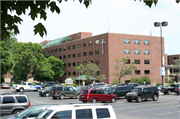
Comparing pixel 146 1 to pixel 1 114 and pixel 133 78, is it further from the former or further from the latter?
pixel 133 78

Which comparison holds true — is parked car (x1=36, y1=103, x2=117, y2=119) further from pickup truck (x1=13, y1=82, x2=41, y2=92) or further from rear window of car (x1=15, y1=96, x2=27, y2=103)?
pickup truck (x1=13, y1=82, x2=41, y2=92)

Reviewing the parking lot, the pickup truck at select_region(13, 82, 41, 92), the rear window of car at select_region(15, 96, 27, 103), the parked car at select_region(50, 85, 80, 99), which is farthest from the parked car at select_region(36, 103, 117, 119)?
the pickup truck at select_region(13, 82, 41, 92)

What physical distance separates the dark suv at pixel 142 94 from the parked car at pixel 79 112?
18.2m

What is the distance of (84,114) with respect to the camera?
25.1 feet

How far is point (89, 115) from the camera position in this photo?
25.2ft

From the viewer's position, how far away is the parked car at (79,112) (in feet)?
23.9

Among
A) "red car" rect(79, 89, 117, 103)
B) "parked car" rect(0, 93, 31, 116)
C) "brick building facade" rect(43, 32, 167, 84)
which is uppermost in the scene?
"brick building facade" rect(43, 32, 167, 84)

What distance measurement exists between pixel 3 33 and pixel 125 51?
63771mm

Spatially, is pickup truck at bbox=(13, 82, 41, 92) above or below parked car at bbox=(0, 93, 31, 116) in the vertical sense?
below

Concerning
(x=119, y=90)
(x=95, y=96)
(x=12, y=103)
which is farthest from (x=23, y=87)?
(x=12, y=103)

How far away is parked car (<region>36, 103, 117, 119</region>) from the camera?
287 inches

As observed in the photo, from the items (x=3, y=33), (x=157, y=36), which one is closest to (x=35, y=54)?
(x=157, y=36)

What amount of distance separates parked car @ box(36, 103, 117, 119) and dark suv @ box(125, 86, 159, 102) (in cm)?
1825

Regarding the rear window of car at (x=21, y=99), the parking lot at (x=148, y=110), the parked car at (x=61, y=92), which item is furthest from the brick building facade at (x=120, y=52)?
the rear window of car at (x=21, y=99)
